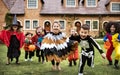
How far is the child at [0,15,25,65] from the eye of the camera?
45.8 ft

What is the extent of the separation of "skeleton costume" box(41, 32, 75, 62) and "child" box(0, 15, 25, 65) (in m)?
2.60

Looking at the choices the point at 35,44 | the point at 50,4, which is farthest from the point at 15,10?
the point at 35,44

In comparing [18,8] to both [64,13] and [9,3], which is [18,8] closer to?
[9,3]

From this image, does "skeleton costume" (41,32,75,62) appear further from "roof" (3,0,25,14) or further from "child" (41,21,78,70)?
"roof" (3,0,25,14)

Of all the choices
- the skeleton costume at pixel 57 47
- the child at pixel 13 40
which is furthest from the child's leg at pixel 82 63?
the child at pixel 13 40

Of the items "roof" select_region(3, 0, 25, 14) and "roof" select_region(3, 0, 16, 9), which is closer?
"roof" select_region(3, 0, 25, 14)

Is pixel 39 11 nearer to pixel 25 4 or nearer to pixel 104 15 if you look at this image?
pixel 25 4

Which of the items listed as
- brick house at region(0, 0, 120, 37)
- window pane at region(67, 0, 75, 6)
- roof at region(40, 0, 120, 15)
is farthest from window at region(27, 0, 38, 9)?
window pane at region(67, 0, 75, 6)

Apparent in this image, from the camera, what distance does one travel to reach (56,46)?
455 inches

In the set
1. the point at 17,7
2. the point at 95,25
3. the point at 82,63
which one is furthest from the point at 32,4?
the point at 82,63

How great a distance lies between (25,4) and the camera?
44062 millimetres

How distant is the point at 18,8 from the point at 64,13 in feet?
19.0

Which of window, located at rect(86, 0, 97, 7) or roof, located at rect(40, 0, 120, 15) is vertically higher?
Answer: window, located at rect(86, 0, 97, 7)

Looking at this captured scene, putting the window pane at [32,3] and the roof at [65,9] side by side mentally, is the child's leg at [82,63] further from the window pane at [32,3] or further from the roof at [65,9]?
the window pane at [32,3]
